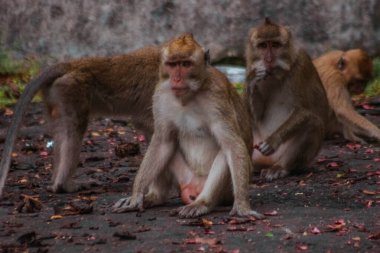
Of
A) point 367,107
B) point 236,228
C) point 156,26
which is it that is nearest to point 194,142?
point 236,228

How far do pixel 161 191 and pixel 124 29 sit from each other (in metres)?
6.64

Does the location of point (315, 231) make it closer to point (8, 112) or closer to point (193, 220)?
point (193, 220)

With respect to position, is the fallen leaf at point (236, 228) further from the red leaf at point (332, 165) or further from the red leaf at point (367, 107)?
the red leaf at point (367, 107)

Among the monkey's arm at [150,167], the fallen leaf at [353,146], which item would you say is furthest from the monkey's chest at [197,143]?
the fallen leaf at [353,146]

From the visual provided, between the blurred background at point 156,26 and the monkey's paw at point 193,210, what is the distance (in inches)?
269

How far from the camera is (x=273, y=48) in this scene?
9.59 meters

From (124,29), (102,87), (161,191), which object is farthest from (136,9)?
(161,191)

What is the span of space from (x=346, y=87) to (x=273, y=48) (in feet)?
8.62

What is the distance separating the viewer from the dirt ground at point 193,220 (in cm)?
627

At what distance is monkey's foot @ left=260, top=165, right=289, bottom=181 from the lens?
9445 mm

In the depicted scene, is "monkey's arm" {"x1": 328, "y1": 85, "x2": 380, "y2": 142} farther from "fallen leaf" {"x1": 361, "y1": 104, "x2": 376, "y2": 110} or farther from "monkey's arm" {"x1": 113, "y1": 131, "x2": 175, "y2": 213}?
"monkey's arm" {"x1": 113, "y1": 131, "x2": 175, "y2": 213}

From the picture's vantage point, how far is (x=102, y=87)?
9.57m

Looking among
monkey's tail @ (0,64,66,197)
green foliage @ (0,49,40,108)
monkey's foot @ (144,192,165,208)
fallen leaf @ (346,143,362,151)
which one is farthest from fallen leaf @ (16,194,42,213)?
green foliage @ (0,49,40,108)

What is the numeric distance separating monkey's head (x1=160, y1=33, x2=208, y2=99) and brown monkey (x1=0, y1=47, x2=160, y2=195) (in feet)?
5.22
